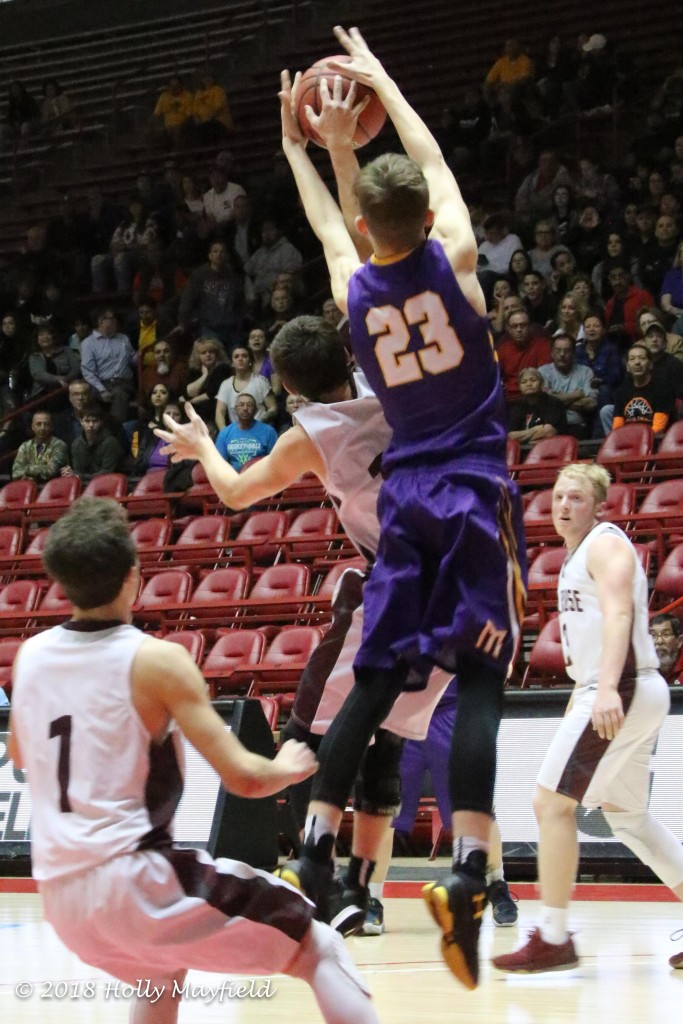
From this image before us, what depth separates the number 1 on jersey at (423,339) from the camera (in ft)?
11.6

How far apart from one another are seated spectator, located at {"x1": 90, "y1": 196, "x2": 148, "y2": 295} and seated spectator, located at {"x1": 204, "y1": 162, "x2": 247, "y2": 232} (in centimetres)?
88

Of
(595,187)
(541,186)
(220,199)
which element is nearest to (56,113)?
(220,199)

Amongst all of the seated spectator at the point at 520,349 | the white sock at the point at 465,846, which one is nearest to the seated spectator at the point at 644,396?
the seated spectator at the point at 520,349

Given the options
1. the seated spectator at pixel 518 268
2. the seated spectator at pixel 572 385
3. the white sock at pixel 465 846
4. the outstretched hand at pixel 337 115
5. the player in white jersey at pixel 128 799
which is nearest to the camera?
the player in white jersey at pixel 128 799

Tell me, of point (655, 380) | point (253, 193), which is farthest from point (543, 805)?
point (253, 193)

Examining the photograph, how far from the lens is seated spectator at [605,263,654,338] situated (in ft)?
39.7

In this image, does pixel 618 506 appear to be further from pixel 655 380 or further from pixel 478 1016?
pixel 478 1016

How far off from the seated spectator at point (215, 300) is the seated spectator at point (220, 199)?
1121mm

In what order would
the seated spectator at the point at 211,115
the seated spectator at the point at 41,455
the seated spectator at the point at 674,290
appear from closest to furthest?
the seated spectator at the point at 674,290 < the seated spectator at the point at 41,455 < the seated spectator at the point at 211,115

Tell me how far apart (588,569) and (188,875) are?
7.97 feet

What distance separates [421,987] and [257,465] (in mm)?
1915

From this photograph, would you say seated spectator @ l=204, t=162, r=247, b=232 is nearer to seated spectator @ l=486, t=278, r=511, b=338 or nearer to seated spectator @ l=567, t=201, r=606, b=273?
seated spectator @ l=567, t=201, r=606, b=273

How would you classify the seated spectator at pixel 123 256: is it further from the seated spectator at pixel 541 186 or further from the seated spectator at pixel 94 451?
the seated spectator at pixel 541 186

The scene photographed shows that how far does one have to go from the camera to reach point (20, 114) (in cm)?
1986
